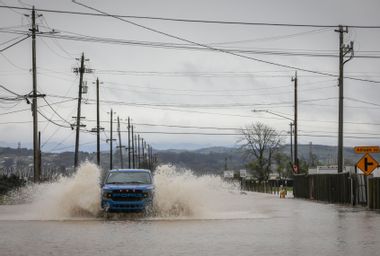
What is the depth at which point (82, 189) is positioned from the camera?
26.1 meters

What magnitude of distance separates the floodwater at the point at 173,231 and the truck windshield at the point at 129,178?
595mm

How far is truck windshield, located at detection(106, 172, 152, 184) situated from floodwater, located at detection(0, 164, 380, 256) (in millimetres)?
595

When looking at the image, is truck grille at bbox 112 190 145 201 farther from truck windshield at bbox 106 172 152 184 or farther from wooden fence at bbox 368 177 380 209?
wooden fence at bbox 368 177 380 209

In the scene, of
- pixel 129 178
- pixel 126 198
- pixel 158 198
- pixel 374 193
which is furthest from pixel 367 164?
pixel 126 198

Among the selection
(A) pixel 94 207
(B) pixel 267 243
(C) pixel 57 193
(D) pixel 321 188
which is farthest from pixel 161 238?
(D) pixel 321 188

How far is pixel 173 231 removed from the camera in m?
18.5

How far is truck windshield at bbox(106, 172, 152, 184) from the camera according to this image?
83.9 feet

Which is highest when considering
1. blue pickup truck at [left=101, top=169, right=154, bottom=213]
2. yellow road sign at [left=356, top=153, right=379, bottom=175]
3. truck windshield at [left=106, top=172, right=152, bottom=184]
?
yellow road sign at [left=356, top=153, right=379, bottom=175]

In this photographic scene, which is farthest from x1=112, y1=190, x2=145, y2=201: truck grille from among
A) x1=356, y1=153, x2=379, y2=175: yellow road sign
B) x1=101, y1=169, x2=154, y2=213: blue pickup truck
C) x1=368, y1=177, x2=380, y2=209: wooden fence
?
x1=356, y1=153, x2=379, y2=175: yellow road sign

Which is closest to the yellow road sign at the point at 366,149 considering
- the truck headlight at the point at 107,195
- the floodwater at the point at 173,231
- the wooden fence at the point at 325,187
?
the wooden fence at the point at 325,187

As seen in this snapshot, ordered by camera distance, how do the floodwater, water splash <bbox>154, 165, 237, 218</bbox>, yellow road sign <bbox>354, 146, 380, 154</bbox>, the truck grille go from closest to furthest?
1. the floodwater
2. the truck grille
3. water splash <bbox>154, 165, 237, 218</bbox>
4. yellow road sign <bbox>354, 146, 380, 154</bbox>

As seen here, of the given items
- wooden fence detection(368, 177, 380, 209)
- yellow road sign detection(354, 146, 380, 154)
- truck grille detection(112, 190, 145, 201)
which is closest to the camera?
truck grille detection(112, 190, 145, 201)

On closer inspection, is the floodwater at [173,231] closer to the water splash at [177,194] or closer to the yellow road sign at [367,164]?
the water splash at [177,194]

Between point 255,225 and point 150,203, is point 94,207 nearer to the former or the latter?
point 150,203
